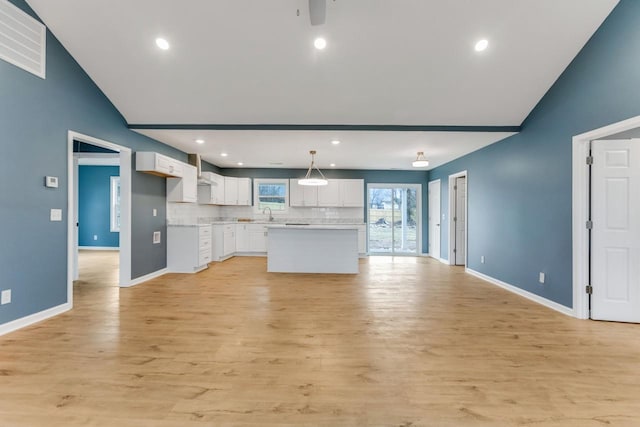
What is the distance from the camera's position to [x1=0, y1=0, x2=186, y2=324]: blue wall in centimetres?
273

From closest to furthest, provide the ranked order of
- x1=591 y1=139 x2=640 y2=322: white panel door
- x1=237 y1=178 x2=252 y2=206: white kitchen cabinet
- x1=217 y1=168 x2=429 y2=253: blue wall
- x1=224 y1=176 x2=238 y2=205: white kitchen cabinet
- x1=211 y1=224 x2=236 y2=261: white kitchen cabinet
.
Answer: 1. x1=591 y1=139 x2=640 y2=322: white panel door
2. x1=211 y1=224 x2=236 y2=261: white kitchen cabinet
3. x1=224 y1=176 x2=238 y2=205: white kitchen cabinet
4. x1=237 y1=178 x2=252 y2=206: white kitchen cabinet
5. x1=217 y1=168 x2=429 y2=253: blue wall

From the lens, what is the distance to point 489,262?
16.5 feet

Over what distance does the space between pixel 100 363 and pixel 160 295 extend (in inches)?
74.4

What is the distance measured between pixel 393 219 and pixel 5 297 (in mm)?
7685

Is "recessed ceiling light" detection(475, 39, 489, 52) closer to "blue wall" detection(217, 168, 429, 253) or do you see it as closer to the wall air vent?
the wall air vent

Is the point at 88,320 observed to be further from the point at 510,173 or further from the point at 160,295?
the point at 510,173

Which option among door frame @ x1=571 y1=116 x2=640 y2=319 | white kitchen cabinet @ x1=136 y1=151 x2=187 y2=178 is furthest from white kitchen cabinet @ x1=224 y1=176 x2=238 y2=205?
door frame @ x1=571 y1=116 x2=640 y2=319

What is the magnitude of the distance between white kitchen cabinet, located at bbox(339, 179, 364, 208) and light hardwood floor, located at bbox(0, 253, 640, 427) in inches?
169

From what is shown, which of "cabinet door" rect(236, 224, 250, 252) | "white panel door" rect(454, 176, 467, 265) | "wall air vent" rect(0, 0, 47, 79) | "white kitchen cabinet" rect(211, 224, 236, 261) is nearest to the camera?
"wall air vent" rect(0, 0, 47, 79)

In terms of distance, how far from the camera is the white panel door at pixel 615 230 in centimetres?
300

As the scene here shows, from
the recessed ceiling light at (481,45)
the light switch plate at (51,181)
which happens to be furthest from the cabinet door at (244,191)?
the recessed ceiling light at (481,45)

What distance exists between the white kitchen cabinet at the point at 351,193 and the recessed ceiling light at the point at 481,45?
491 centimetres

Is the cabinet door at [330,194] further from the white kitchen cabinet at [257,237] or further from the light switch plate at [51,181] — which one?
the light switch plate at [51,181]

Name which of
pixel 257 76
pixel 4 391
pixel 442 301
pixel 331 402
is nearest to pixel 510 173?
pixel 442 301
